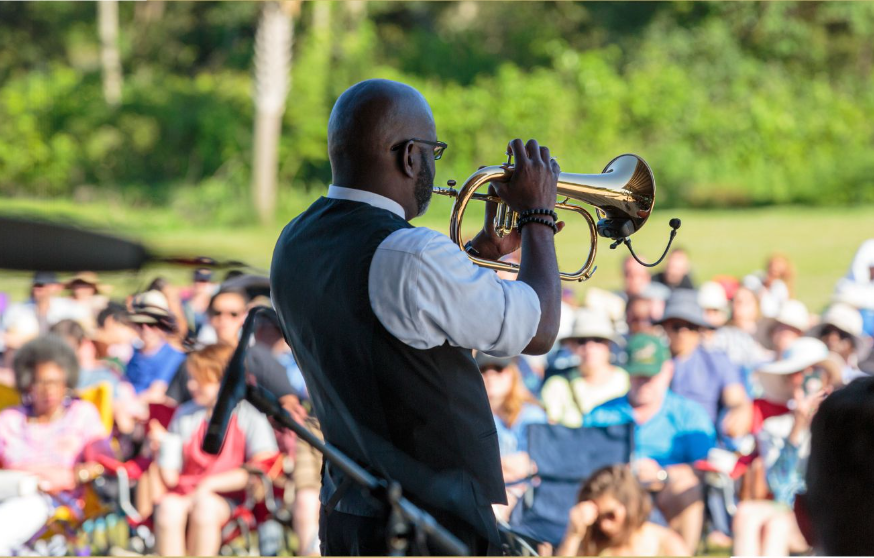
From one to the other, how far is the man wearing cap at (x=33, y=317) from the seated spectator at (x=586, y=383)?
2886 mm

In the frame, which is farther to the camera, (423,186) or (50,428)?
(50,428)

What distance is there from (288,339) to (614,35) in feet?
68.9

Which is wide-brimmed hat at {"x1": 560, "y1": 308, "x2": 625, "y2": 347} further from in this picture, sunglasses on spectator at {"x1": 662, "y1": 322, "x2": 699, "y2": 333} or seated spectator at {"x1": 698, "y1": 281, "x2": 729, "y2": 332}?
seated spectator at {"x1": 698, "y1": 281, "x2": 729, "y2": 332}

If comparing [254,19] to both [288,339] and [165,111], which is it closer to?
[165,111]

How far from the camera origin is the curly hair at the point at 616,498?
462 centimetres

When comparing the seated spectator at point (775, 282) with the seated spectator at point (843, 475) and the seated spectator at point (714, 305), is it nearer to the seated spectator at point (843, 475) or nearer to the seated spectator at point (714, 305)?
the seated spectator at point (714, 305)

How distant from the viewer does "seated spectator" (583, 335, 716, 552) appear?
5180 mm

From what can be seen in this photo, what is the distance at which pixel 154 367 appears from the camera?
5.96 m

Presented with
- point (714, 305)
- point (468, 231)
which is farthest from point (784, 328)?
point (468, 231)

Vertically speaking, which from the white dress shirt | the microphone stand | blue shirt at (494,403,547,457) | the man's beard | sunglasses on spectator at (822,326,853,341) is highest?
the man's beard

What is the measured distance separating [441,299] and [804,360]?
12.6 feet

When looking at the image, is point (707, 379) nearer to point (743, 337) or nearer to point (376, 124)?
point (743, 337)

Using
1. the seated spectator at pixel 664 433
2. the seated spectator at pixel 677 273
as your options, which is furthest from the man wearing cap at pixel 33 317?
the seated spectator at pixel 677 273

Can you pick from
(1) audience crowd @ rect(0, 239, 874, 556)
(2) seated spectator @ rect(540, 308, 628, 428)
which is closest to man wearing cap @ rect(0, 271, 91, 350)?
(1) audience crowd @ rect(0, 239, 874, 556)
